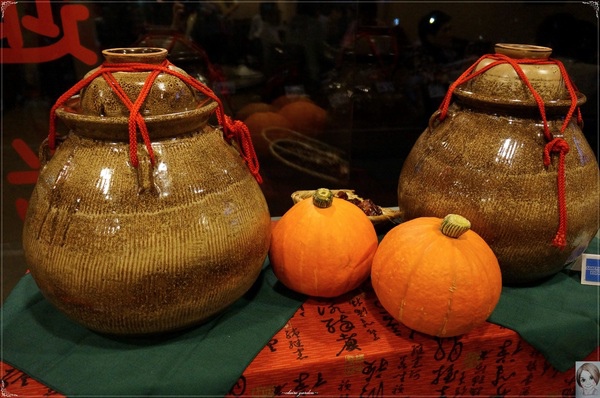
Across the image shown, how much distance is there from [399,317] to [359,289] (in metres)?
0.19

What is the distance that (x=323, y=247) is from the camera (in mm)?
1025

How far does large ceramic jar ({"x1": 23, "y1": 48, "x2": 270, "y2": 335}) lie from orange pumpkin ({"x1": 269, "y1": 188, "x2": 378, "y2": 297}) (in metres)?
0.15

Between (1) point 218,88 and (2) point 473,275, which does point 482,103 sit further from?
(1) point 218,88

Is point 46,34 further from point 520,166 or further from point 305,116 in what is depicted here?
point 520,166

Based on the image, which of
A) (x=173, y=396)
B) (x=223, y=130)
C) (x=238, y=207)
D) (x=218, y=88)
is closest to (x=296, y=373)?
(x=173, y=396)

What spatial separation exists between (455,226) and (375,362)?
32cm

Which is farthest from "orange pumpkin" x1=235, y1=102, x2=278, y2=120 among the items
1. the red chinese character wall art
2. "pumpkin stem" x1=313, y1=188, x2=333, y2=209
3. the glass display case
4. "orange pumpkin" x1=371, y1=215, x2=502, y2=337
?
"orange pumpkin" x1=371, y1=215, x2=502, y2=337

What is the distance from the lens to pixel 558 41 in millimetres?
2232

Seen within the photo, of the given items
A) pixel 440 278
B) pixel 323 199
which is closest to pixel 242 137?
pixel 323 199

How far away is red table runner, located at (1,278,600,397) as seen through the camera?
945 mm

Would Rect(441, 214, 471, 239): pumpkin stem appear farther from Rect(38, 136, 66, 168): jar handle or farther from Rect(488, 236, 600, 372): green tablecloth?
Rect(38, 136, 66, 168): jar handle

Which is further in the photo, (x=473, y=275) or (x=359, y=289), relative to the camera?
(x=359, y=289)

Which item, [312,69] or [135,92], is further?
[312,69]

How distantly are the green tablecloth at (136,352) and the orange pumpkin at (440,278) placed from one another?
0.83 ft
